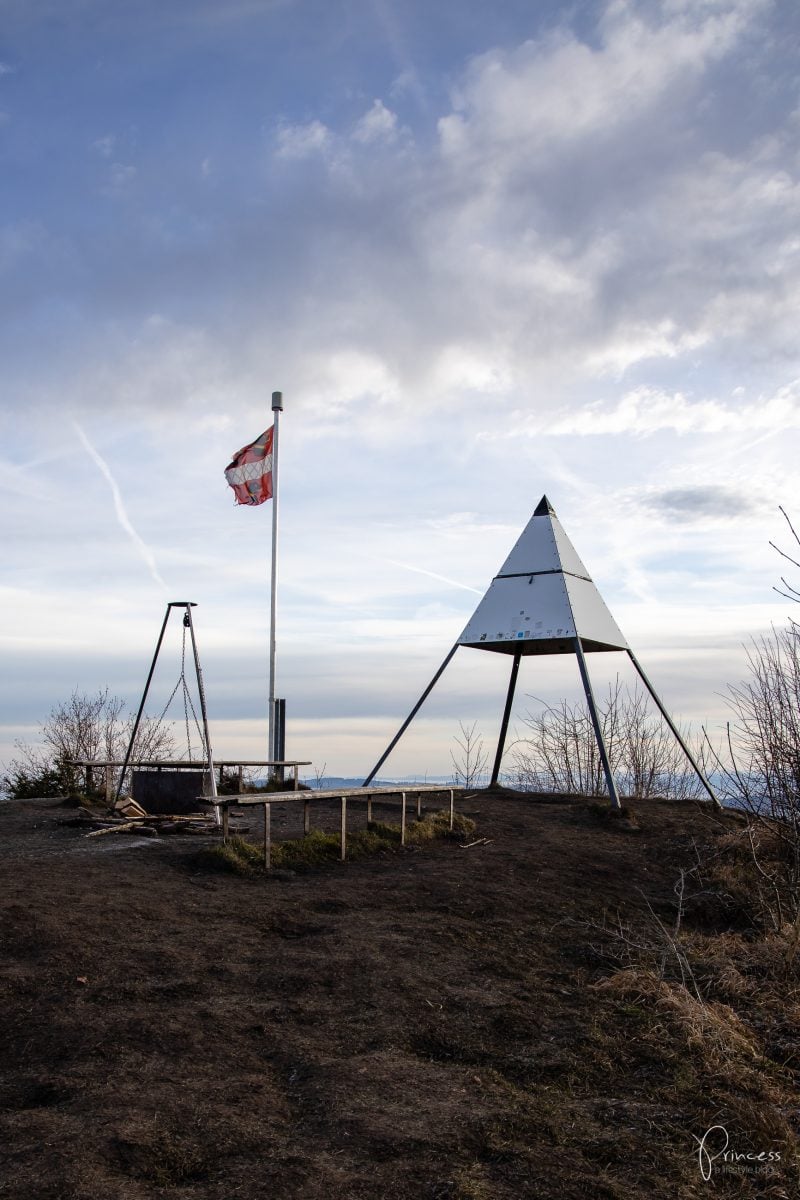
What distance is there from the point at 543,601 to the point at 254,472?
20.0ft

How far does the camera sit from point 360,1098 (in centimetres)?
402

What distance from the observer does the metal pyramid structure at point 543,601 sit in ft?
44.4

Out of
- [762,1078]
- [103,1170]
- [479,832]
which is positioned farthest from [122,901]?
[479,832]

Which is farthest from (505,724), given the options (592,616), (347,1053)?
(347,1053)

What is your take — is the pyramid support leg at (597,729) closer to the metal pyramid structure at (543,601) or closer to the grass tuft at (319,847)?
the metal pyramid structure at (543,601)

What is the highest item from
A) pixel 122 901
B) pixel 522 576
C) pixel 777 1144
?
pixel 522 576

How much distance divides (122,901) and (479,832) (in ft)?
17.5

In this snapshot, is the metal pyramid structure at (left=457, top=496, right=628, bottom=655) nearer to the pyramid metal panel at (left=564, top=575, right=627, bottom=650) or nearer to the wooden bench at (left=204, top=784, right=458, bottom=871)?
the pyramid metal panel at (left=564, top=575, right=627, bottom=650)

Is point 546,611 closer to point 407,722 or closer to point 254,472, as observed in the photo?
point 407,722

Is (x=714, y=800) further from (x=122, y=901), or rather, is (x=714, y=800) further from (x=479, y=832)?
(x=122, y=901)

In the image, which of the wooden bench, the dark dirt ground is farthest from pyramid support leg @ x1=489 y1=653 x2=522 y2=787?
the dark dirt ground

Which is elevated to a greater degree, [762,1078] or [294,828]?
[294,828]

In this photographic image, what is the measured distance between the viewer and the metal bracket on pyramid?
13.4 m

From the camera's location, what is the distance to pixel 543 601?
1395cm
